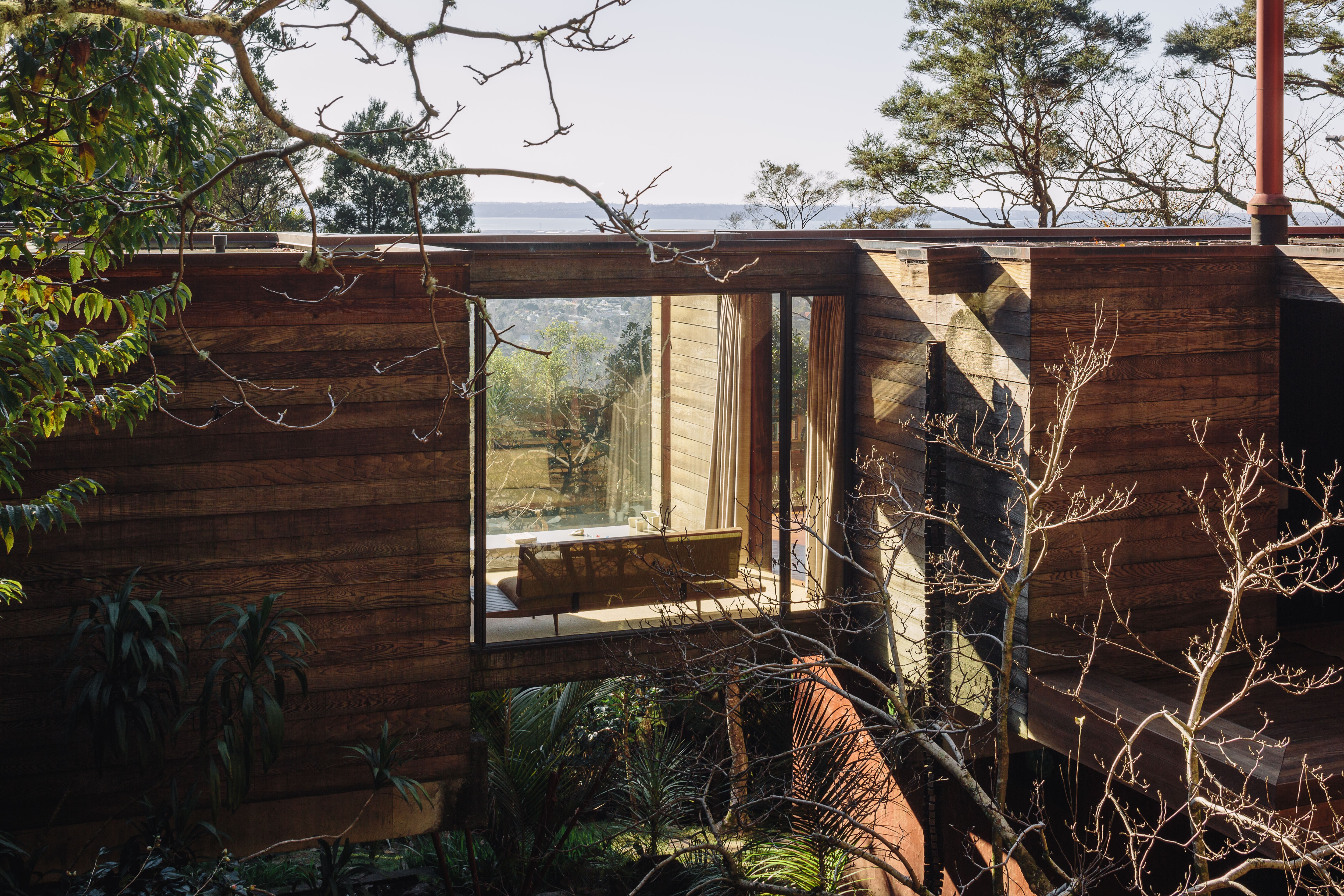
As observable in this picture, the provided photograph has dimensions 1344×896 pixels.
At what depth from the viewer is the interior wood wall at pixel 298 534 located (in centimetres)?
486

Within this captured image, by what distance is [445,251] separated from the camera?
523cm

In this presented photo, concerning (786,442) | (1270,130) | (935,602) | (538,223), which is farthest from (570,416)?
(538,223)

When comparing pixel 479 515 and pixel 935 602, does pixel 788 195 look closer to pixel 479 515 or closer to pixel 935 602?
pixel 935 602

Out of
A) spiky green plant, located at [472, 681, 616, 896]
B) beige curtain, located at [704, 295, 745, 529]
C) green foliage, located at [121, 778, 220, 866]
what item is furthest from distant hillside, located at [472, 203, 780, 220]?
green foliage, located at [121, 778, 220, 866]

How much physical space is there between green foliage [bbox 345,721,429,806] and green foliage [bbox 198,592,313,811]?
1.34ft

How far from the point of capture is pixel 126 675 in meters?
4.46

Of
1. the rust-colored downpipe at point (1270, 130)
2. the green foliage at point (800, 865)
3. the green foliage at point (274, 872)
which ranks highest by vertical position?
the rust-colored downpipe at point (1270, 130)

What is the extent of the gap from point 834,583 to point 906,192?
1336cm

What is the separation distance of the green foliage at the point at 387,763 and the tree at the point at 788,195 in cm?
1692

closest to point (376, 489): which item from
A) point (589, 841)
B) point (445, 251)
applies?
point (445, 251)

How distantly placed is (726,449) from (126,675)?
141 inches

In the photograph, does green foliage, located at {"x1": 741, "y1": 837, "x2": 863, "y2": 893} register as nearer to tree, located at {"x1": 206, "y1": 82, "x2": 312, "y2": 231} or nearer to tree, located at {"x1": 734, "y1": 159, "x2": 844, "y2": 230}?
tree, located at {"x1": 206, "y1": 82, "x2": 312, "y2": 231}

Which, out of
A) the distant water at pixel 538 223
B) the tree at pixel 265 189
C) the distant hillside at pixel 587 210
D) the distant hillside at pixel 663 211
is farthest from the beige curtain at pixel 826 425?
the distant water at pixel 538 223

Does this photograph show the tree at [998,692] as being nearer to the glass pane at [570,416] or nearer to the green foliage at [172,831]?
the glass pane at [570,416]
